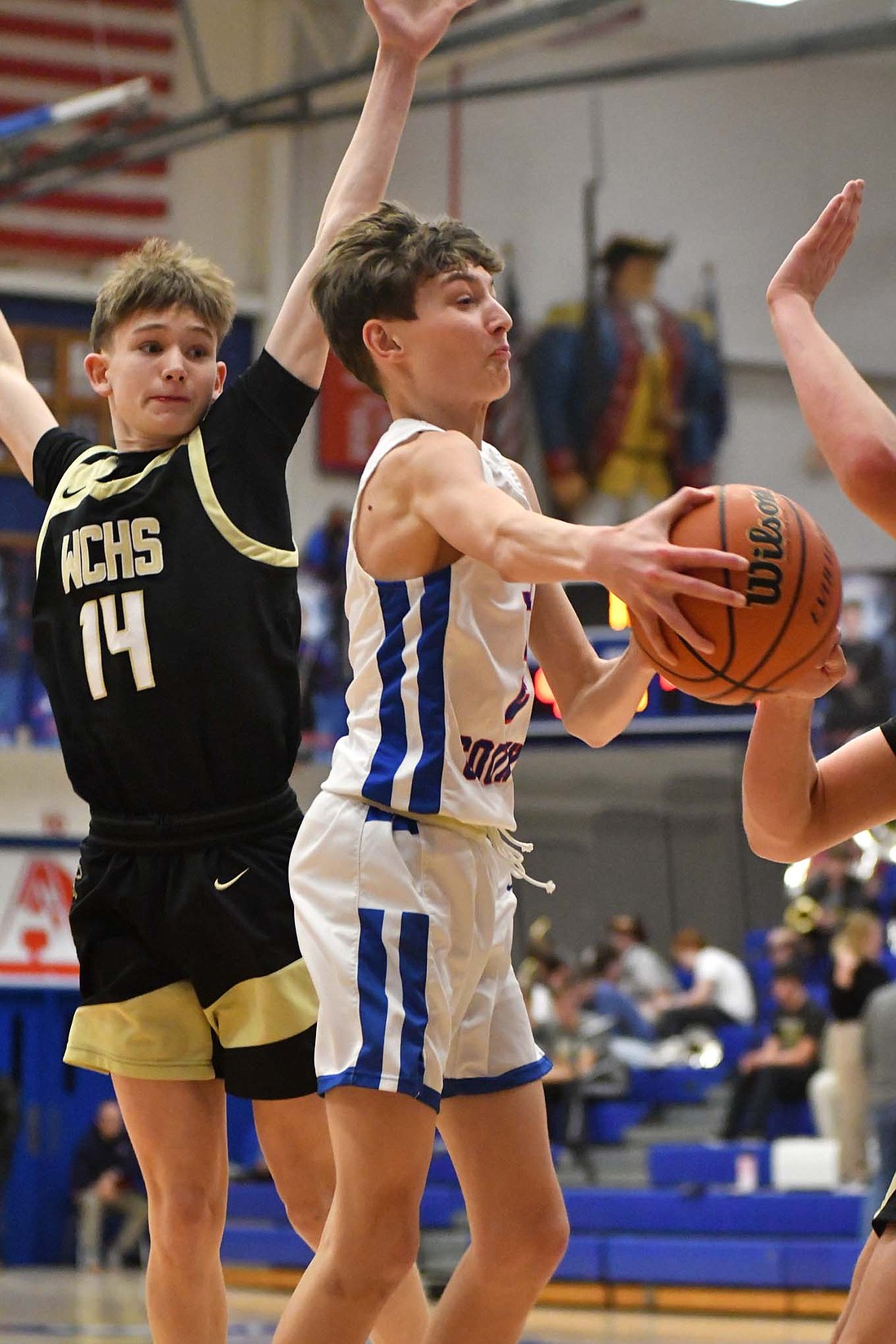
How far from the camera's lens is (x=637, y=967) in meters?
14.8

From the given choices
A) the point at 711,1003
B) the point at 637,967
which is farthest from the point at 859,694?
the point at 637,967

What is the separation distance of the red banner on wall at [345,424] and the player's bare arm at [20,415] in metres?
13.6

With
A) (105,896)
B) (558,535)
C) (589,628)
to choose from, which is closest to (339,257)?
(558,535)

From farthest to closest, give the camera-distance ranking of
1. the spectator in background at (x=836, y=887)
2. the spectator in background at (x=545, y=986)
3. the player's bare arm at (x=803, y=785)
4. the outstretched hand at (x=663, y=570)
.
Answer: the spectator in background at (x=836, y=887), the spectator in background at (x=545, y=986), the player's bare arm at (x=803, y=785), the outstretched hand at (x=663, y=570)

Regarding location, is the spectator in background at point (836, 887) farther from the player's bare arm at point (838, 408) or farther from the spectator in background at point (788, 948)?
the player's bare arm at point (838, 408)

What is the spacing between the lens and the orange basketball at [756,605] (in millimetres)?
2588

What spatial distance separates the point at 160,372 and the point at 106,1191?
1286cm

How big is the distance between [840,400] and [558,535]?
0.44 metres

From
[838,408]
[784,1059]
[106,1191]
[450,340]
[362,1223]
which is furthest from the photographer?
[106,1191]

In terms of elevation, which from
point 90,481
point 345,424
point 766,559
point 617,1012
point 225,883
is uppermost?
point 345,424

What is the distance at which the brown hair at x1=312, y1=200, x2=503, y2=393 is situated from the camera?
10.1 ft

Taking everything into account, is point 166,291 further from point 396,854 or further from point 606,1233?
point 606,1233

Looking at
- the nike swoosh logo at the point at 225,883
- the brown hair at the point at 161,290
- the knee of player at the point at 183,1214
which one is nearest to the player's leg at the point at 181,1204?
the knee of player at the point at 183,1214

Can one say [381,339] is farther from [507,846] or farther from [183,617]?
[507,846]
